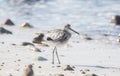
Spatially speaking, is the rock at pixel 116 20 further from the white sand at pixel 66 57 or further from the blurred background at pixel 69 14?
the white sand at pixel 66 57

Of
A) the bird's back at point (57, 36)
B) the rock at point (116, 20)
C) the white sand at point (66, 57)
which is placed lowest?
the rock at point (116, 20)

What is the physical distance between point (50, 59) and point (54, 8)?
11555mm

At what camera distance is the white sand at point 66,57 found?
419 inches

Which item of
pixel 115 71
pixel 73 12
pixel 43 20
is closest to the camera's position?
pixel 115 71

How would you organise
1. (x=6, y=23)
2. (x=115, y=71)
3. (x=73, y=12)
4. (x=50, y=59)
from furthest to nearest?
(x=73, y=12)
(x=6, y=23)
(x=50, y=59)
(x=115, y=71)

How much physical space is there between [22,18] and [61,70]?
10.2 metres

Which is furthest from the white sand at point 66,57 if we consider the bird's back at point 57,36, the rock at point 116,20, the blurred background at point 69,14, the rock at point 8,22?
the rock at point 116,20

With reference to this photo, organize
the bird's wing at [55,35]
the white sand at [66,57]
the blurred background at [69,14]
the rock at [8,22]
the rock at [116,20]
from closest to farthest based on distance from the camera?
1. the white sand at [66,57]
2. the bird's wing at [55,35]
3. the rock at [8,22]
4. the blurred background at [69,14]
5. the rock at [116,20]

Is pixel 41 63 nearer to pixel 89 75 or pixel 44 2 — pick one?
pixel 89 75

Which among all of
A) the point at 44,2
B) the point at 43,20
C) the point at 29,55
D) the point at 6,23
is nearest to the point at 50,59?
the point at 29,55

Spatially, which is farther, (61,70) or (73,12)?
(73,12)

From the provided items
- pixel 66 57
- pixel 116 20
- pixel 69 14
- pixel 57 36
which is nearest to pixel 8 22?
pixel 116 20

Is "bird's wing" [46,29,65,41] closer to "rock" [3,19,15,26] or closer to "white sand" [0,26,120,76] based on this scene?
"white sand" [0,26,120,76]

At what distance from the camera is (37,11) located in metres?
22.9
